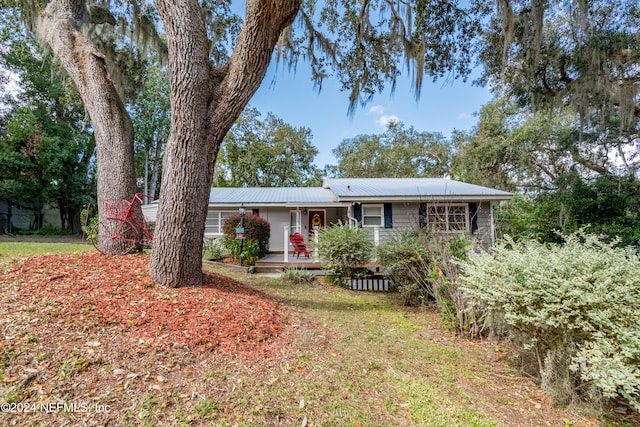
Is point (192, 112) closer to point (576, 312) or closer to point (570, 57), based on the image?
point (576, 312)

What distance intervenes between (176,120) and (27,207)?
67.8 feet

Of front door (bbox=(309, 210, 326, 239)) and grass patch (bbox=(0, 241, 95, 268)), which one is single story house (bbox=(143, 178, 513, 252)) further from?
grass patch (bbox=(0, 241, 95, 268))

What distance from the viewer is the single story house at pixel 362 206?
33.6 feet

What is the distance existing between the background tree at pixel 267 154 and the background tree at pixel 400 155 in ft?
13.6

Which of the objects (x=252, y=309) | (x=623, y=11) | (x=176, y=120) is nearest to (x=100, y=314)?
(x=252, y=309)

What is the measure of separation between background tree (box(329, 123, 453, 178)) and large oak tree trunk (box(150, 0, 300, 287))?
21.4m

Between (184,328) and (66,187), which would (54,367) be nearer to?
(184,328)

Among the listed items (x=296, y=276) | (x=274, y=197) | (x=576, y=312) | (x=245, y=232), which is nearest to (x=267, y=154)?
(x=274, y=197)

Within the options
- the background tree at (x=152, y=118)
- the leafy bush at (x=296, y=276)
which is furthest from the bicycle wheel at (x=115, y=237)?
the background tree at (x=152, y=118)

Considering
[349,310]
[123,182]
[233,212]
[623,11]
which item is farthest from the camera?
[233,212]

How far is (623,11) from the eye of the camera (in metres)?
6.77

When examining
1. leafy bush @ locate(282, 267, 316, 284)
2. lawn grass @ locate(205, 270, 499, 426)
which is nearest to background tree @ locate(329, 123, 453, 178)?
leafy bush @ locate(282, 267, 316, 284)

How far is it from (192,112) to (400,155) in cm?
2281

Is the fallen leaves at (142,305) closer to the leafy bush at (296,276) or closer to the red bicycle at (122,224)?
the red bicycle at (122,224)
